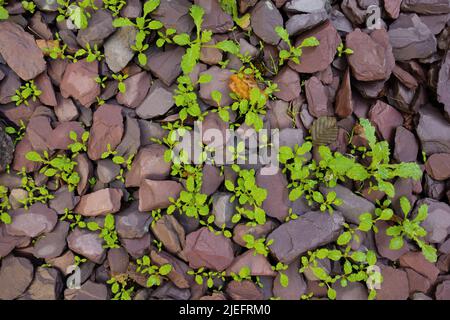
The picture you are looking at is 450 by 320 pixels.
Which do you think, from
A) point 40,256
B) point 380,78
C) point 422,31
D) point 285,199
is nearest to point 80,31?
point 40,256

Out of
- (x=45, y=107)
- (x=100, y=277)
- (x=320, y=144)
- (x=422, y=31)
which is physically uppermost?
(x=422, y=31)

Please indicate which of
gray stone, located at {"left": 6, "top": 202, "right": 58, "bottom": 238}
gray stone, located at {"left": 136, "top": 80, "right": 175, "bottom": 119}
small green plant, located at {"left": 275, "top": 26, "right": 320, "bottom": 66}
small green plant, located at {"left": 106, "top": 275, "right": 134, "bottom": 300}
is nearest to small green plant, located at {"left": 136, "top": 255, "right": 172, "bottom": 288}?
small green plant, located at {"left": 106, "top": 275, "right": 134, "bottom": 300}

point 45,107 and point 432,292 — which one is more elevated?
point 45,107

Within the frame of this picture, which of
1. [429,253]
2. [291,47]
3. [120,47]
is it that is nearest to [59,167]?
[120,47]

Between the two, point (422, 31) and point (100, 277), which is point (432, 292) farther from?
point (100, 277)

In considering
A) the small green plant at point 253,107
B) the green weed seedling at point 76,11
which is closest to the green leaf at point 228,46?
the small green plant at point 253,107

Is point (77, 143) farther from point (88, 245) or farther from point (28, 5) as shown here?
point (28, 5)
